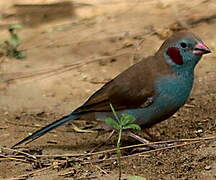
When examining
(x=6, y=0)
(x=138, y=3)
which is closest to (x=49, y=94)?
(x=138, y=3)

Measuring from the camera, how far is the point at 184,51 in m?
4.90

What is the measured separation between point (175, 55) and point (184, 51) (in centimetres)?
8

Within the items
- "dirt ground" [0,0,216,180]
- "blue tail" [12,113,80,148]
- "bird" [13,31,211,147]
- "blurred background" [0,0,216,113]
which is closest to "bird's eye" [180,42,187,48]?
"bird" [13,31,211,147]

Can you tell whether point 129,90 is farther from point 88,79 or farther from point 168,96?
point 88,79

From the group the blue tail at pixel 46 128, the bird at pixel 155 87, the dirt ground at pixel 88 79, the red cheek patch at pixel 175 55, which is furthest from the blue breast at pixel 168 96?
the blue tail at pixel 46 128

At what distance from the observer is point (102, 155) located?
191 inches

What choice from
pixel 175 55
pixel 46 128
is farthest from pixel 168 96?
pixel 46 128

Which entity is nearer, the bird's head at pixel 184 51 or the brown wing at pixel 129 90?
the bird's head at pixel 184 51

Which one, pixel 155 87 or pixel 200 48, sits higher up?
pixel 200 48

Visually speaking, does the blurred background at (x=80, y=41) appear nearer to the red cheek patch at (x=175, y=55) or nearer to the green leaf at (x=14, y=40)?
the green leaf at (x=14, y=40)

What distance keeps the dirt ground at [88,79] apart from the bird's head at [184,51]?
1.78 feet

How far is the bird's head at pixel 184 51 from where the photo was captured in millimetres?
4855

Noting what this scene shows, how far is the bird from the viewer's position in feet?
15.9

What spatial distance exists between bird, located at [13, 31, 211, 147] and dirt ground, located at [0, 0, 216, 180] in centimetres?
27
